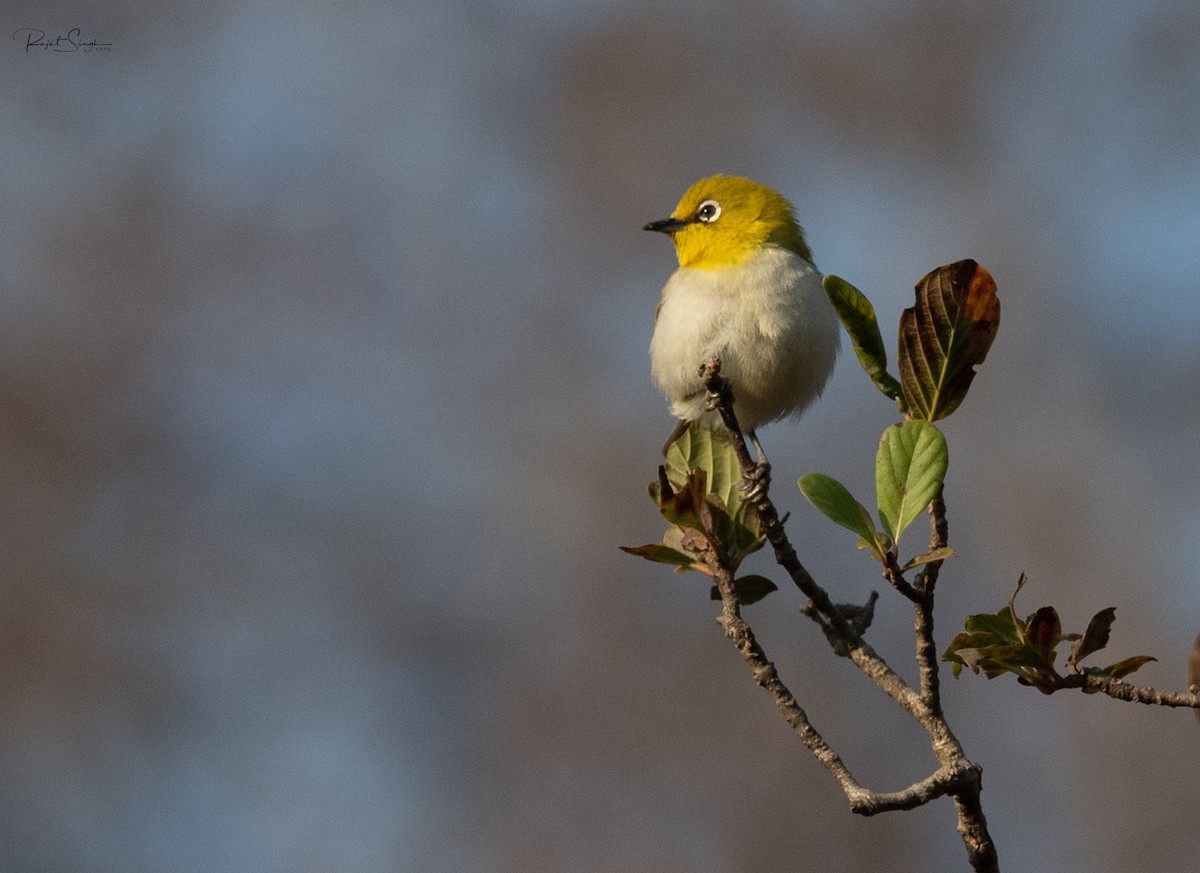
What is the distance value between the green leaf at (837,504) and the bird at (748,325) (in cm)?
196

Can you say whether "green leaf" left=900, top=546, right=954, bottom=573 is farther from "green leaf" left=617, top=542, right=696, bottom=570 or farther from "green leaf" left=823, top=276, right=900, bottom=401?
"green leaf" left=617, top=542, right=696, bottom=570

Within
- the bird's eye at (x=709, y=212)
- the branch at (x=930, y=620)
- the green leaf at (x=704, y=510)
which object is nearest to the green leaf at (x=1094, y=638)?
the branch at (x=930, y=620)

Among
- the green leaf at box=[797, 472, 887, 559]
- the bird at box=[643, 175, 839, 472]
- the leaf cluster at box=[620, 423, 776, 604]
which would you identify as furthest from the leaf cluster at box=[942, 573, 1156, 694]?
the bird at box=[643, 175, 839, 472]

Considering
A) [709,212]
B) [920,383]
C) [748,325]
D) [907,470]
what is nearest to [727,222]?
[709,212]

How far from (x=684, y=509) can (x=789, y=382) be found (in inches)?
86.2

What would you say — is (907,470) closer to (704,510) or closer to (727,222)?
Result: (704,510)

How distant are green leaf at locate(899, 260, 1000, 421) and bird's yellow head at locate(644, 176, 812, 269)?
2744mm

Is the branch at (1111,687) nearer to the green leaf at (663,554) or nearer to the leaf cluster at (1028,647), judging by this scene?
the leaf cluster at (1028,647)

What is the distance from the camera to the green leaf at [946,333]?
1.94 m

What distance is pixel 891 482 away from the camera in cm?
192

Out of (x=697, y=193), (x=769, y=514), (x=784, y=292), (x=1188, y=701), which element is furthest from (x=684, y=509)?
(x=697, y=193)

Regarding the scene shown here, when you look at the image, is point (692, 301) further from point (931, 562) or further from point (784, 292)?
point (931, 562)

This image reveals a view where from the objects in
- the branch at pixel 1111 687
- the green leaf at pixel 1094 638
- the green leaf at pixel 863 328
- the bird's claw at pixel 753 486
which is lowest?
the branch at pixel 1111 687

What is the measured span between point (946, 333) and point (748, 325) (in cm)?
225
